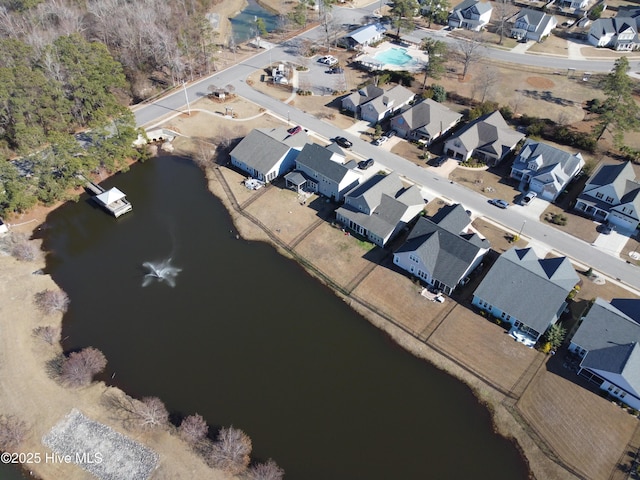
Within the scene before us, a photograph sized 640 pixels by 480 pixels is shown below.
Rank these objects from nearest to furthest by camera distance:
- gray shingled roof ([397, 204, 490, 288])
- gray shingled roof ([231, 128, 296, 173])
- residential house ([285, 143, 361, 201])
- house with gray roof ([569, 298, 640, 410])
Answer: house with gray roof ([569, 298, 640, 410]) < gray shingled roof ([397, 204, 490, 288]) < residential house ([285, 143, 361, 201]) < gray shingled roof ([231, 128, 296, 173])

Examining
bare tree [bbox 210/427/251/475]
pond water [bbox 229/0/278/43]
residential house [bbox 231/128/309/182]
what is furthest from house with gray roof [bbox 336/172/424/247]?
pond water [bbox 229/0/278/43]

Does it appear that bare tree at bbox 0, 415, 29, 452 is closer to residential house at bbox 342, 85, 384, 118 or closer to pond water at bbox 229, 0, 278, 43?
residential house at bbox 342, 85, 384, 118

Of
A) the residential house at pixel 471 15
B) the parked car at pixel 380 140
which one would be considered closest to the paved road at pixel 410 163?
the parked car at pixel 380 140

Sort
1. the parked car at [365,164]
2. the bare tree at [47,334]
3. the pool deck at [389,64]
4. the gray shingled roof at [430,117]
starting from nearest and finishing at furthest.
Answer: the bare tree at [47,334]
the parked car at [365,164]
the gray shingled roof at [430,117]
the pool deck at [389,64]

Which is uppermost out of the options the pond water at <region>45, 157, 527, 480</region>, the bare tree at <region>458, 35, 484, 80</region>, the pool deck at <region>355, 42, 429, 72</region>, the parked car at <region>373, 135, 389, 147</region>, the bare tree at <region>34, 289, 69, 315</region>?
the bare tree at <region>458, 35, 484, 80</region>

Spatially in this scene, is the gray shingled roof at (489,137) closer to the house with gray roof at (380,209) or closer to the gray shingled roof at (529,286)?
the house with gray roof at (380,209)

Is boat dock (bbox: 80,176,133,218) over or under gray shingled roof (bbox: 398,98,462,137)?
under

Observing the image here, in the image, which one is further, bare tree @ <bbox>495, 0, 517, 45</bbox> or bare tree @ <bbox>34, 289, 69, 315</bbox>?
bare tree @ <bbox>495, 0, 517, 45</bbox>
